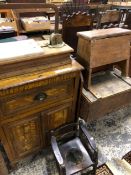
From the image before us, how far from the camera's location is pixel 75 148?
144 cm

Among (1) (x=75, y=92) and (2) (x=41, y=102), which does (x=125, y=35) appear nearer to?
(1) (x=75, y=92)

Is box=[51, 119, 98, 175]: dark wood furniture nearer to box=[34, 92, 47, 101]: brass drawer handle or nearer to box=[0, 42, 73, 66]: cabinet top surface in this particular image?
box=[34, 92, 47, 101]: brass drawer handle

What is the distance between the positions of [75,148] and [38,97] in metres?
0.64

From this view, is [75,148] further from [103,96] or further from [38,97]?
[38,97]

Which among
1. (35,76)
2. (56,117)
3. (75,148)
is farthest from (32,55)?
(75,148)

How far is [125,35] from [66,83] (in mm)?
671

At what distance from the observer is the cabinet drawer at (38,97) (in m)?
1.03

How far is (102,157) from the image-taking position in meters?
1.53

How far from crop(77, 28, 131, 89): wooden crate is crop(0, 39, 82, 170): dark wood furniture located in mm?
179

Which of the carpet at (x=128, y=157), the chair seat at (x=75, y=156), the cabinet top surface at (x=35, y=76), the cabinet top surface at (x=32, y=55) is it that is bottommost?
the carpet at (x=128, y=157)

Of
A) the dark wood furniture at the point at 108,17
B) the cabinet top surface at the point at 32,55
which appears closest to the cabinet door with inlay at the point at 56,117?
the cabinet top surface at the point at 32,55

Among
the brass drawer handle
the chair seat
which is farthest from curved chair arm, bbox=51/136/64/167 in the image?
the brass drawer handle

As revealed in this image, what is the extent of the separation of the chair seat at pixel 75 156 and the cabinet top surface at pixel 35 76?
709 millimetres

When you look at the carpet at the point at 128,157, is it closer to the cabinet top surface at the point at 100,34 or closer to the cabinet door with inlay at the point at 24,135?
the cabinet door with inlay at the point at 24,135
